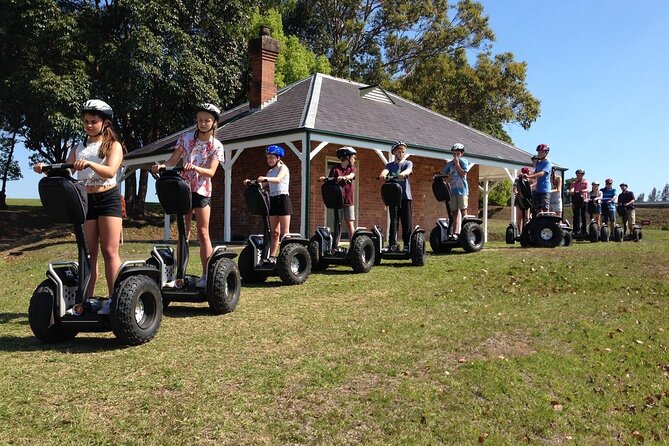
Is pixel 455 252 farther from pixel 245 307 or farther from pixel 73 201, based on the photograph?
pixel 73 201

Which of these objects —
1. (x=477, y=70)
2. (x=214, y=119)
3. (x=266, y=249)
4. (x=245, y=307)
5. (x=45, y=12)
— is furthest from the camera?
(x=477, y=70)

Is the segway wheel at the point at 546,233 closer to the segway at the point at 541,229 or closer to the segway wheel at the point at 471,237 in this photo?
the segway at the point at 541,229

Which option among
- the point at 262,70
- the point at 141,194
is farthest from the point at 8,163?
the point at 262,70

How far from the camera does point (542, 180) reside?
38.1ft

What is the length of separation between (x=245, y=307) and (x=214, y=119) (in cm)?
195

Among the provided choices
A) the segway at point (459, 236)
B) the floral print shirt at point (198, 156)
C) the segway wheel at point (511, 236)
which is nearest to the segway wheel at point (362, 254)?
the segway at point (459, 236)

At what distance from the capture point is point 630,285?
7652 millimetres

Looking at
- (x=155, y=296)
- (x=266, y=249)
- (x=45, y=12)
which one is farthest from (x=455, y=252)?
(x=45, y=12)

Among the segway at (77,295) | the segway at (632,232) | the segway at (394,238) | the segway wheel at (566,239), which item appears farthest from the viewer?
the segway at (632,232)

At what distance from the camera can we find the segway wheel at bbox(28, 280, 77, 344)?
4258 mm

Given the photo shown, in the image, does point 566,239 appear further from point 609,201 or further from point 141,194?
point 141,194

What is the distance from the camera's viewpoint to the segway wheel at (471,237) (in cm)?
1051

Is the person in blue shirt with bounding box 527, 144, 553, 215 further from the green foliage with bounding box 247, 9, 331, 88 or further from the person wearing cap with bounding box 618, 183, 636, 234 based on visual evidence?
the green foliage with bounding box 247, 9, 331, 88

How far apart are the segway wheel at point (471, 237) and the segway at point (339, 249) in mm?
2698
